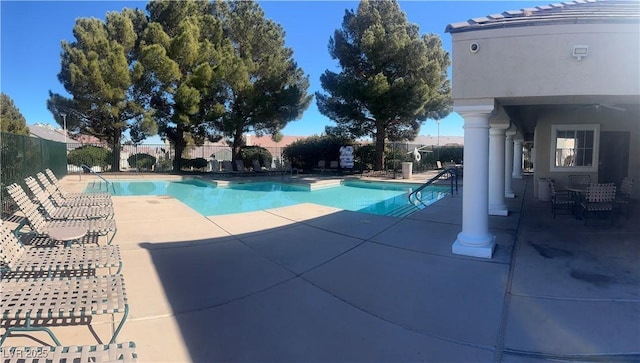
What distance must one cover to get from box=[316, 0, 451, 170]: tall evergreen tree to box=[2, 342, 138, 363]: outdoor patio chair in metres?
18.9

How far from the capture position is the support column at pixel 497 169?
28.3 feet

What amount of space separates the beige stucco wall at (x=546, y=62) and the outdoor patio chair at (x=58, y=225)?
541 cm

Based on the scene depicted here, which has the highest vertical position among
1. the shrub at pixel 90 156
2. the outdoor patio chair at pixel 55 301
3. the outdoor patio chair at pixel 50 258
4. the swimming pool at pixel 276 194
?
the shrub at pixel 90 156

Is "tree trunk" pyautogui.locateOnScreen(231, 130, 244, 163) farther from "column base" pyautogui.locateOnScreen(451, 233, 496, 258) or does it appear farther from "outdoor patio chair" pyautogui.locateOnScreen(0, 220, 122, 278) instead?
"outdoor patio chair" pyautogui.locateOnScreen(0, 220, 122, 278)

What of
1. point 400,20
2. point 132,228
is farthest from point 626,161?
point 400,20

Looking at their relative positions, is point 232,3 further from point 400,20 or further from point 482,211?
point 482,211

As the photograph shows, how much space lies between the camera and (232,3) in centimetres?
2495

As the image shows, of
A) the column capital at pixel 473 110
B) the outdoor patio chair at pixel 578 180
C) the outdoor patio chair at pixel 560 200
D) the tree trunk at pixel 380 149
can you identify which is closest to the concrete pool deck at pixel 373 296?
the outdoor patio chair at pixel 560 200

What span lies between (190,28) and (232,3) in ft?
14.4

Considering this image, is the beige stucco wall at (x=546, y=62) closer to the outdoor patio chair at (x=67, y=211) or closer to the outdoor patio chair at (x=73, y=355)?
the outdoor patio chair at (x=73, y=355)

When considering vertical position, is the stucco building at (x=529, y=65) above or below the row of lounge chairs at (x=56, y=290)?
above

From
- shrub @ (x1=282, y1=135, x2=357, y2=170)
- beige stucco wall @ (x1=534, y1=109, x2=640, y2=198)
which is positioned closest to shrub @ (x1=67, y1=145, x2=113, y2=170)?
shrub @ (x1=282, y1=135, x2=357, y2=170)

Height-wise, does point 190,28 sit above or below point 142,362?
above

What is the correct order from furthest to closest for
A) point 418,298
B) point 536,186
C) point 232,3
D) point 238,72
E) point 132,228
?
point 232,3 < point 238,72 < point 536,186 < point 132,228 < point 418,298
